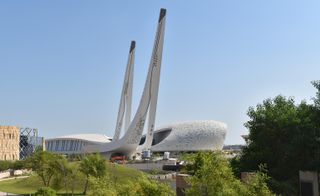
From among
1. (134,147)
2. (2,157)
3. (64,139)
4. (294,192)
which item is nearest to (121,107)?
(134,147)

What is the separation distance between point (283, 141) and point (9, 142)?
62167 millimetres

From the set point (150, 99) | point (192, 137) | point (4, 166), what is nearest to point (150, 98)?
point (150, 99)

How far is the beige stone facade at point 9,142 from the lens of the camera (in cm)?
7601

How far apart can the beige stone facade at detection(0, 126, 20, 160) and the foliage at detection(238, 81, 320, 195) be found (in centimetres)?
5786

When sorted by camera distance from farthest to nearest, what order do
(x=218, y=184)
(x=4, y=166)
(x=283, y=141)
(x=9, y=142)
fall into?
1. (x=9, y=142)
2. (x=4, y=166)
3. (x=283, y=141)
4. (x=218, y=184)

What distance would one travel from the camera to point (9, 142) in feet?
254

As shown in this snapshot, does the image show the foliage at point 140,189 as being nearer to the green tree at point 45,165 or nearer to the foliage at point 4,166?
the green tree at point 45,165

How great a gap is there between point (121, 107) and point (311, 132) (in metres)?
62.3

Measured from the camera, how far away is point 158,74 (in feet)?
226

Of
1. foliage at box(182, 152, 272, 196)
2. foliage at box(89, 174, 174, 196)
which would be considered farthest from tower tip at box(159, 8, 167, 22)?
foliage at box(182, 152, 272, 196)

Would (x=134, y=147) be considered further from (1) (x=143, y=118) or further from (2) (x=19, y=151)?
(2) (x=19, y=151)

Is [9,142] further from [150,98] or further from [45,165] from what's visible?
[45,165]

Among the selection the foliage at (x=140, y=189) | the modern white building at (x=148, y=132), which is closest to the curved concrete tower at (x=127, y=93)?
the modern white building at (x=148, y=132)

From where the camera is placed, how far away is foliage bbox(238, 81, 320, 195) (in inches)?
874
